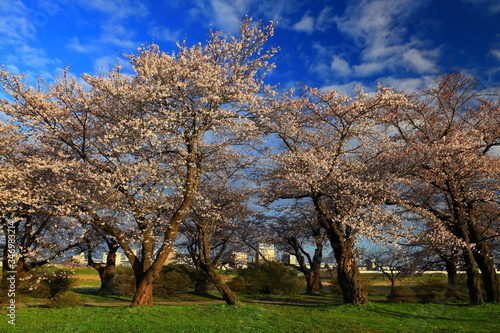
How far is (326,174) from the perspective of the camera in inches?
648

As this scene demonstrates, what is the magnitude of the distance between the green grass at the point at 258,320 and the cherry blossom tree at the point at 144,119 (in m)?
2.95

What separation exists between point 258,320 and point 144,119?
9394 mm

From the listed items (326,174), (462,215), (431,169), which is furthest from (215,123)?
(462,215)

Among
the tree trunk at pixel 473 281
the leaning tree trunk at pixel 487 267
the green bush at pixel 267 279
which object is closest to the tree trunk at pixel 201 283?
the green bush at pixel 267 279

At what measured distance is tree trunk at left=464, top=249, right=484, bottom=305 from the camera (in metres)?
18.4

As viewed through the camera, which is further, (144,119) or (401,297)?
(401,297)

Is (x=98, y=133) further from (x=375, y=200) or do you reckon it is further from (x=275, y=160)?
(x=375, y=200)

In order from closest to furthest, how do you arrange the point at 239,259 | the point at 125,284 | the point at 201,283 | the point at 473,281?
the point at 473,281 → the point at 125,284 → the point at 201,283 → the point at 239,259

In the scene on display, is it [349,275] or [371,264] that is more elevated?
[349,275]

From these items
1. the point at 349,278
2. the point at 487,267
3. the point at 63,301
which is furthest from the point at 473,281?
the point at 63,301

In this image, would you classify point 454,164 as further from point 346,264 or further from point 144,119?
point 144,119

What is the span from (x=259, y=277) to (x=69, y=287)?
44.4 ft

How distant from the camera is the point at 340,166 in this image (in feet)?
57.4

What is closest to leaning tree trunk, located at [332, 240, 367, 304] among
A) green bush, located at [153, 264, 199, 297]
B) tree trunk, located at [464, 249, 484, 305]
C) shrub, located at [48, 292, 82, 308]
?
tree trunk, located at [464, 249, 484, 305]
